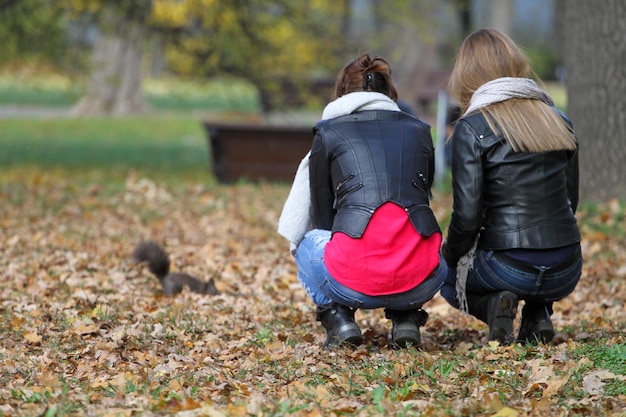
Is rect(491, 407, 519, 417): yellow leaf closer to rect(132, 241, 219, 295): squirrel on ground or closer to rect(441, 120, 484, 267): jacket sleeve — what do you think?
rect(441, 120, 484, 267): jacket sleeve

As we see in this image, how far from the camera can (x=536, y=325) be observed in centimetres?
519

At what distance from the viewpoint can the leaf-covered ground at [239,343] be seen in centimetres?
401

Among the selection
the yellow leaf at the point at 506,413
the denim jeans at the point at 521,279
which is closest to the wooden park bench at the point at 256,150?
the denim jeans at the point at 521,279

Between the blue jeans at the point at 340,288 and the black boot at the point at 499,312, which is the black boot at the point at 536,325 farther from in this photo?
the blue jeans at the point at 340,288

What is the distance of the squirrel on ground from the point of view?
6.87 m

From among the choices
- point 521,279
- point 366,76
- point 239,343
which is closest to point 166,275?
point 239,343

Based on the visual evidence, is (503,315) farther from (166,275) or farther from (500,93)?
(166,275)

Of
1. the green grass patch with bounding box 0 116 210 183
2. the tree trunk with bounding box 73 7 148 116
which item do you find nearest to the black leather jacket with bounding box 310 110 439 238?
the green grass patch with bounding box 0 116 210 183

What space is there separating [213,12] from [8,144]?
20.6ft

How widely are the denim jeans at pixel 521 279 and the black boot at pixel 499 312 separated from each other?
55 mm

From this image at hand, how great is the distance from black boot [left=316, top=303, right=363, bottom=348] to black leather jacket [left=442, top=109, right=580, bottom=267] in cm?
74

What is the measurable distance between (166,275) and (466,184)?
9.53ft

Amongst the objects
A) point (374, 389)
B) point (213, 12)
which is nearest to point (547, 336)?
point (374, 389)

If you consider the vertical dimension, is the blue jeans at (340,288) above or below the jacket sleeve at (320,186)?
below
